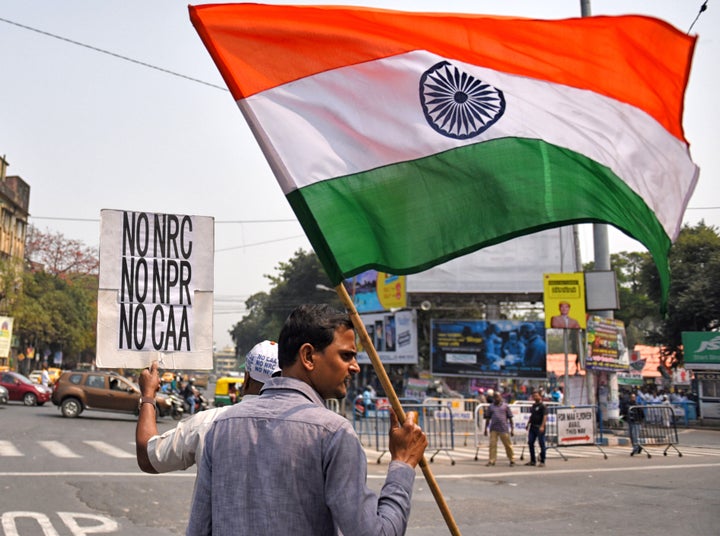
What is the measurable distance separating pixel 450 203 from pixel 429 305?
4136 cm

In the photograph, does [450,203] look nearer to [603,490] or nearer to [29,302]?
[603,490]

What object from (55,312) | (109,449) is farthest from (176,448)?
(55,312)

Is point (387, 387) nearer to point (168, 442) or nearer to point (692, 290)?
point (168, 442)

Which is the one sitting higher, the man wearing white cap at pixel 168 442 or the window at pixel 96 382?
the man wearing white cap at pixel 168 442

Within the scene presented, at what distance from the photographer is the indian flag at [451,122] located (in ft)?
11.5

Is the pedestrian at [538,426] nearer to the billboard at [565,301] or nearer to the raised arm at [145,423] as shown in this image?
the billboard at [565,301]

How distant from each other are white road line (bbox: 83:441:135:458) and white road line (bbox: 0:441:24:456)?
168 centimetres

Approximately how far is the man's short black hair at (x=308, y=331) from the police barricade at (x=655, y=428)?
57.4 feet

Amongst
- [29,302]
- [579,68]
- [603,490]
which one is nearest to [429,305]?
[29,302]

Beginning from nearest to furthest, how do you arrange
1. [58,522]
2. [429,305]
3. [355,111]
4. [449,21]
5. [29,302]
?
[355,111] → [449,21] → [58,522] → [429,305] → [29,302]

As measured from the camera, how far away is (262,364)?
3508 mm

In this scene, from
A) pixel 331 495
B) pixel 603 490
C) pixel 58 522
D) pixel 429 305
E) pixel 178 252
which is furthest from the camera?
pixel 429 305

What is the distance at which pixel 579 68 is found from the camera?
4.14 metres

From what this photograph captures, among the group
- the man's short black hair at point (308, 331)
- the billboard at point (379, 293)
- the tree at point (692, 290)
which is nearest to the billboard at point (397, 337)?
the billboard at point (379, 293)
